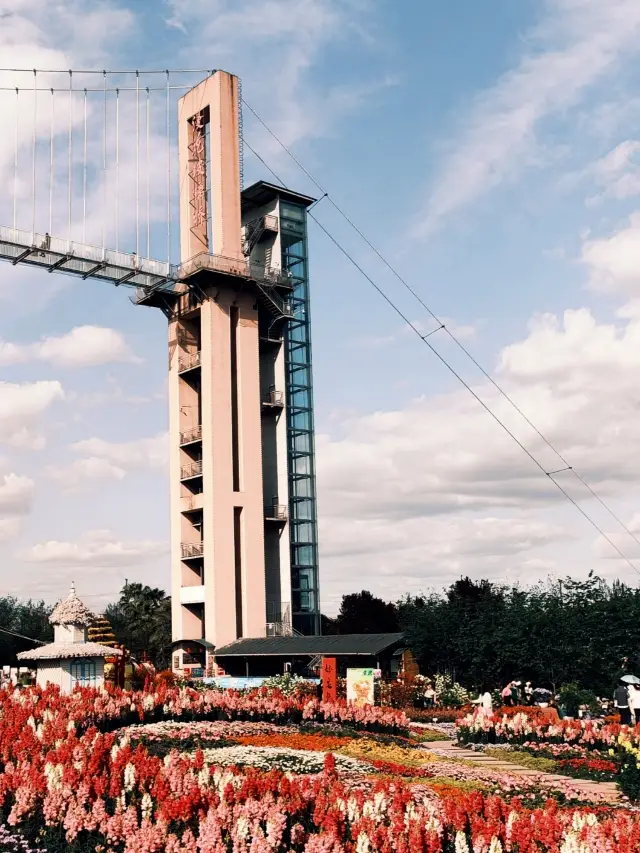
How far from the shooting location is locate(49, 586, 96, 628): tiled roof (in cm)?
3105

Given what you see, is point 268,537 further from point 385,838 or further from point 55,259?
point 385,838

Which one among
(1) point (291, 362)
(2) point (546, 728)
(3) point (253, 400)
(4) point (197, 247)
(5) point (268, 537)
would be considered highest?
(4) point (197, 247)

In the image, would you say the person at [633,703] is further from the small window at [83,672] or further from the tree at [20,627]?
the tree at [20,627]

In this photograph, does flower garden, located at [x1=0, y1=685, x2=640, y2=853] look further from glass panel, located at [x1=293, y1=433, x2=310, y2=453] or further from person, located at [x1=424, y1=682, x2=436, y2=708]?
glass panel, located at [x1=293, y1=433, x2=310, y2=453]

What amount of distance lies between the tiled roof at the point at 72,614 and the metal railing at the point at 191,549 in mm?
22361

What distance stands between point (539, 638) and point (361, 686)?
27.8 feet

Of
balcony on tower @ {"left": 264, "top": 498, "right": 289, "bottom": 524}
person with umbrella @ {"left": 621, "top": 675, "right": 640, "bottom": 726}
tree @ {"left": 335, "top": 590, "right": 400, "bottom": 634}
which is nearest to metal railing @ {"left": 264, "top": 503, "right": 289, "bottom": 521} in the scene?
balcony on tower @ {"left": 264, "top": 498, "right": 289, "bottom": 524}

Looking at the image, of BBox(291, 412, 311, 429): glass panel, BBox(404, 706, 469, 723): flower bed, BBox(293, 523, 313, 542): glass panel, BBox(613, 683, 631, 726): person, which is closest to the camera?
BBox(613, 683, 631, 726): person

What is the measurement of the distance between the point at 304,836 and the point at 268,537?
48.6m

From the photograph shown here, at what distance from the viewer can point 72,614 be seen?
31125 millimetres

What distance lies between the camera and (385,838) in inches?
401

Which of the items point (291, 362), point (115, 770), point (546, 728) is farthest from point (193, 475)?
point (115, 770)

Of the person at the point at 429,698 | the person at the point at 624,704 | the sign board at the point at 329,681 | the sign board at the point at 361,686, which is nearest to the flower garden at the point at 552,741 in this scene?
the person at the point at 624,704

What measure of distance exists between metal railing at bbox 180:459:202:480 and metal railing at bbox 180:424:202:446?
1.41 meters
